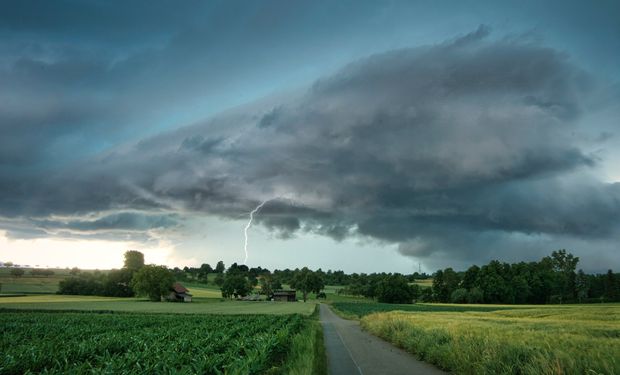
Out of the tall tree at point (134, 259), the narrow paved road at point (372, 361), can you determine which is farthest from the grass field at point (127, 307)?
the tall tree at point (134, 259)

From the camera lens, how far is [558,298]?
455 ft

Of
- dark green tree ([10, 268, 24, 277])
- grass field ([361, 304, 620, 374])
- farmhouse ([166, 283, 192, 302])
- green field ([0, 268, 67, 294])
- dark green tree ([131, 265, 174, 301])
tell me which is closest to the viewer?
grass field ([361, 304, 620, 374])

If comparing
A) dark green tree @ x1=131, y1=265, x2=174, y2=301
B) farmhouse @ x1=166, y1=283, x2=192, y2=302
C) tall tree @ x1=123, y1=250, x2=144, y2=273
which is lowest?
farmhouse @ x1=166, y1=283, x2=192, y2=302

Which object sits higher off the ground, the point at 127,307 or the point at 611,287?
the point at 611,287

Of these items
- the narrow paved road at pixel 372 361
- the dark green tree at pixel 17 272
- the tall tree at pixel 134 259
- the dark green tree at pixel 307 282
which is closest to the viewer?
the narrow paved road at pixel 372 361

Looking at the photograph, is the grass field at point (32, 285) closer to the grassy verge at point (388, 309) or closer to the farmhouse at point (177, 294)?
the farmhouse at point (177, 294)

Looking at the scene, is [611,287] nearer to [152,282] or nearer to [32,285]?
[152,282]

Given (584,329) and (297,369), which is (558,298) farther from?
(297,369)

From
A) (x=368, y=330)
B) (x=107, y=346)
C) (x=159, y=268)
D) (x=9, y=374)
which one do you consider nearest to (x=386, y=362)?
(x=107, y=346)

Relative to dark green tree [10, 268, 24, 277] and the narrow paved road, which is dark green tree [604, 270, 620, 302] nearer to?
the narrow paved road

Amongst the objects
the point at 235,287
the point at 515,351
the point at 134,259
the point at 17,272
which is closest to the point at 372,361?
the point at 515,351

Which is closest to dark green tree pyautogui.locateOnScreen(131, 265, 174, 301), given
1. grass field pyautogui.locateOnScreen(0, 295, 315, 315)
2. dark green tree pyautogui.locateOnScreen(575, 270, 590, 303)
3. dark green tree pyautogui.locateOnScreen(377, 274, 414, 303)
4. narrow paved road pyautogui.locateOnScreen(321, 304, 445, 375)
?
grass field pyautogui.locateOnScreen(0, 295, 315, 315)

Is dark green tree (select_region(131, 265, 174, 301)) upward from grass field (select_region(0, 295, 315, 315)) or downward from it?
upward

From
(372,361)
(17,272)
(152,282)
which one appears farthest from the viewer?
(17,272)
